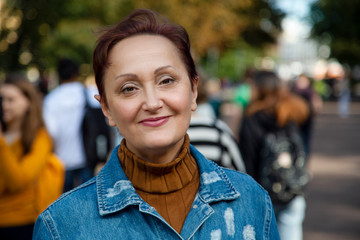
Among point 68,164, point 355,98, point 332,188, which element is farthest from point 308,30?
point 68,164

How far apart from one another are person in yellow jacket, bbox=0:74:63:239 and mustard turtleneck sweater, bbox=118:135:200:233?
190 centimetres

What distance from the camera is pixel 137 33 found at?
1.67m

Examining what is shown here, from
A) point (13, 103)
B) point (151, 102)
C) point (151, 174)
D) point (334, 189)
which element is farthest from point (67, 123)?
point (334, 189)

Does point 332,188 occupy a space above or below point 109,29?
below

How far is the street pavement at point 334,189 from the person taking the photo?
20.1ft

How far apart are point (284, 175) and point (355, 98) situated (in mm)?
33906

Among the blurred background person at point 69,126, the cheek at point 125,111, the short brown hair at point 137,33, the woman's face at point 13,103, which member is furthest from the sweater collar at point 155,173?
the blurred background person at point 69,126

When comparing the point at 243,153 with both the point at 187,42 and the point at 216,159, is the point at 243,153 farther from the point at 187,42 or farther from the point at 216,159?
the point at 187,42

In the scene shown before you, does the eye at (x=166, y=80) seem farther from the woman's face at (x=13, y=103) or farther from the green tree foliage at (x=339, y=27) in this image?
the green tree foliage at (x=339, y=27)

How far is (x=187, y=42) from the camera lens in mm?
1762

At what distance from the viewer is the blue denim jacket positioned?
1.55 meters

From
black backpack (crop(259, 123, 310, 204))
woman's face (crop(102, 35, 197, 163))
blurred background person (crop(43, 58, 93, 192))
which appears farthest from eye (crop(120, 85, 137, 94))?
blurred background person (crop(43, 58, 93, 192))

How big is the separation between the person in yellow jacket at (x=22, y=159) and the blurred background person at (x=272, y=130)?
71.6 inches

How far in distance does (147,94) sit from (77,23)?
15.6m
